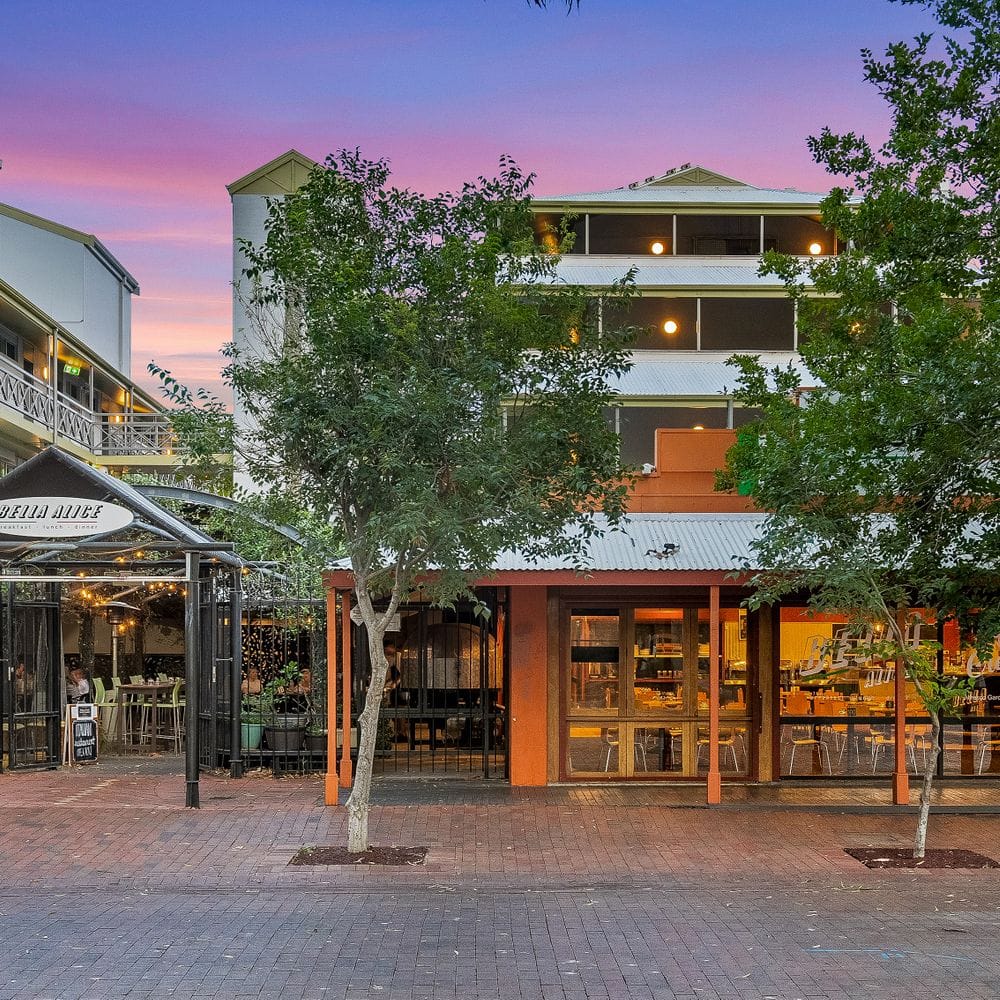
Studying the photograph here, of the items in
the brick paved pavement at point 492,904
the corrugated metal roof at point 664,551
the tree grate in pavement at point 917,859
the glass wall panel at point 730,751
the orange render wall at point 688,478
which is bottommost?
the tree grate in pavement at point 917,859

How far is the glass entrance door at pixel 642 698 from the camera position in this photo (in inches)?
614

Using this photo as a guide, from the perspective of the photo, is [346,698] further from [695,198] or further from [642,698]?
[695,198]

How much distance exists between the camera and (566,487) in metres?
11.4

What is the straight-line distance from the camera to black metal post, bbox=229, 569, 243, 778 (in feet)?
53.1

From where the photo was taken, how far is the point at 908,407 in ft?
36.6

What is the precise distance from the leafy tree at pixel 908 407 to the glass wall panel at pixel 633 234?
12.6 m

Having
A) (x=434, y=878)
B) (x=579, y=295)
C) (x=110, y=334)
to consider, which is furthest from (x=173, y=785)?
(x=110, y=334)

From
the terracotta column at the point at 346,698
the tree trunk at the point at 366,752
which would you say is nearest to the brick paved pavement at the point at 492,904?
the terracotta column at the point at 346,698

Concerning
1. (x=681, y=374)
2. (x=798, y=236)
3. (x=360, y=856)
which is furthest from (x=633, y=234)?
(x=360, y=856)

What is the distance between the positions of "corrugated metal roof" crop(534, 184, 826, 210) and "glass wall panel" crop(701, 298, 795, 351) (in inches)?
107

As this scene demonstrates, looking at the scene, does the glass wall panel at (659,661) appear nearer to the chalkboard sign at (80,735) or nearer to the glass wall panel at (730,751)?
the glass wall panel at (730,751)

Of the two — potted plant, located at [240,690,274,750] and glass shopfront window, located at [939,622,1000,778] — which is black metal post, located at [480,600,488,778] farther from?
glass shopfront window, located at [939,622,1000,778]

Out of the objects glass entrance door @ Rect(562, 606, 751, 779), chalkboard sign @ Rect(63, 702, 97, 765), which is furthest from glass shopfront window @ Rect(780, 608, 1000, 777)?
chalkboard sign @ Rect(63, 702, 97, 765)

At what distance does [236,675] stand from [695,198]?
17.0 m
